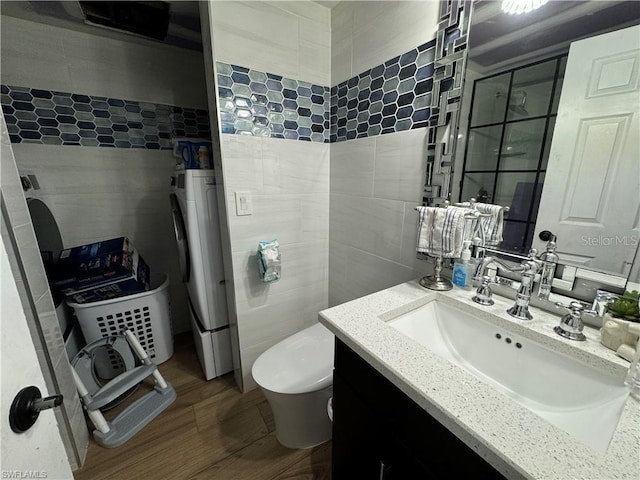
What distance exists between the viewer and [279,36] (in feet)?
4.27

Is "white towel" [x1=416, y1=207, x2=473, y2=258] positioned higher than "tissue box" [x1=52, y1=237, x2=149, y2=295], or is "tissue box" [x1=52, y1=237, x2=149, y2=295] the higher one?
"white towel" [x1=416, y1=207, x2=473, y2=258]

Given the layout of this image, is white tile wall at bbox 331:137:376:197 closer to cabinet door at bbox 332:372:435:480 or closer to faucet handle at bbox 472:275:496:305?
faucet handle at bbox 472:275:496:305

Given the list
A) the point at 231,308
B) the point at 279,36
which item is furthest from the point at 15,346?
the point at 279,36

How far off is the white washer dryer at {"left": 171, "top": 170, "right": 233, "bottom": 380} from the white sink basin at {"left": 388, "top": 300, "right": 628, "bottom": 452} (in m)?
1.18

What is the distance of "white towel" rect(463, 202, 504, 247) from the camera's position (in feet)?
2.90

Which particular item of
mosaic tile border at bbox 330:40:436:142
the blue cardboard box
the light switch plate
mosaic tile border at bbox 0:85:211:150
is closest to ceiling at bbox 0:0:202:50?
mosaic tile border at bbox 0:85:211:150

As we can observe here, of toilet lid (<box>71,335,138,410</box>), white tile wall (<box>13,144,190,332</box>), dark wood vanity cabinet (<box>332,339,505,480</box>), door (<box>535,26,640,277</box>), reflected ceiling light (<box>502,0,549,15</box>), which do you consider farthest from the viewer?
white tile wall (<box>13,144,190,332</box>)

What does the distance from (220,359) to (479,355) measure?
61.5 inches

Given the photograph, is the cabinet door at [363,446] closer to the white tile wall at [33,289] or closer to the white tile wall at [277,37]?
the white tile wall at [33,289]

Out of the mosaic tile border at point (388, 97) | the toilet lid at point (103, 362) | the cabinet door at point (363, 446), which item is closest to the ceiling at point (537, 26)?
the mosaic tile border at point (388, 97)

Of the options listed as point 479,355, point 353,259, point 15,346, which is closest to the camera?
point 15,346

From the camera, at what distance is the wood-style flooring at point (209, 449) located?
46.3 inches

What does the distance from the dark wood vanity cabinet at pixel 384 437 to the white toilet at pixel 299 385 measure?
25 cm

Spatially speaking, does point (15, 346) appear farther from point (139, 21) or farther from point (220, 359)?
point (139, 21)
